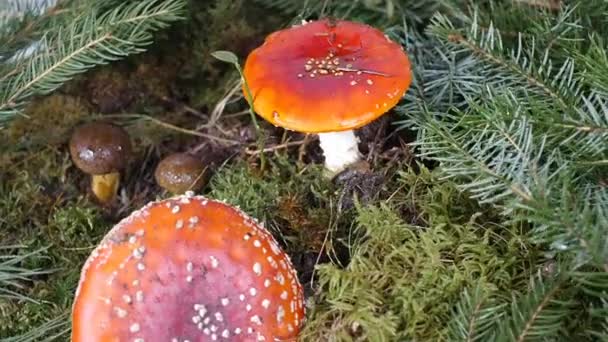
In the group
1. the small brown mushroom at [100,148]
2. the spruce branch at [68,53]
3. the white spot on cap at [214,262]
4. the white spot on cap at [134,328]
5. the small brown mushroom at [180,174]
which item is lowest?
the small brown mushroom at [180,174]

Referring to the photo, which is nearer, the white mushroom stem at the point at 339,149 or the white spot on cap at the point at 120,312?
the white spot on cap at the point at 120,312

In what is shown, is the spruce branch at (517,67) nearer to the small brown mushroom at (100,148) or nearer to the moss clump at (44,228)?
the small brown mushroom at (100,148)

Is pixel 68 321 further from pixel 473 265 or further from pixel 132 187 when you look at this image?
pixel 473 265

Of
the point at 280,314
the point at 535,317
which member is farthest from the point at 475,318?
the point at 280,314

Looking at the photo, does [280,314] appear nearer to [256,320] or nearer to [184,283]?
[256,320]

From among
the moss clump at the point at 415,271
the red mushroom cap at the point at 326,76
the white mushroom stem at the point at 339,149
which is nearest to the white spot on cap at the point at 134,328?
the moss clump at the point at 415,271
